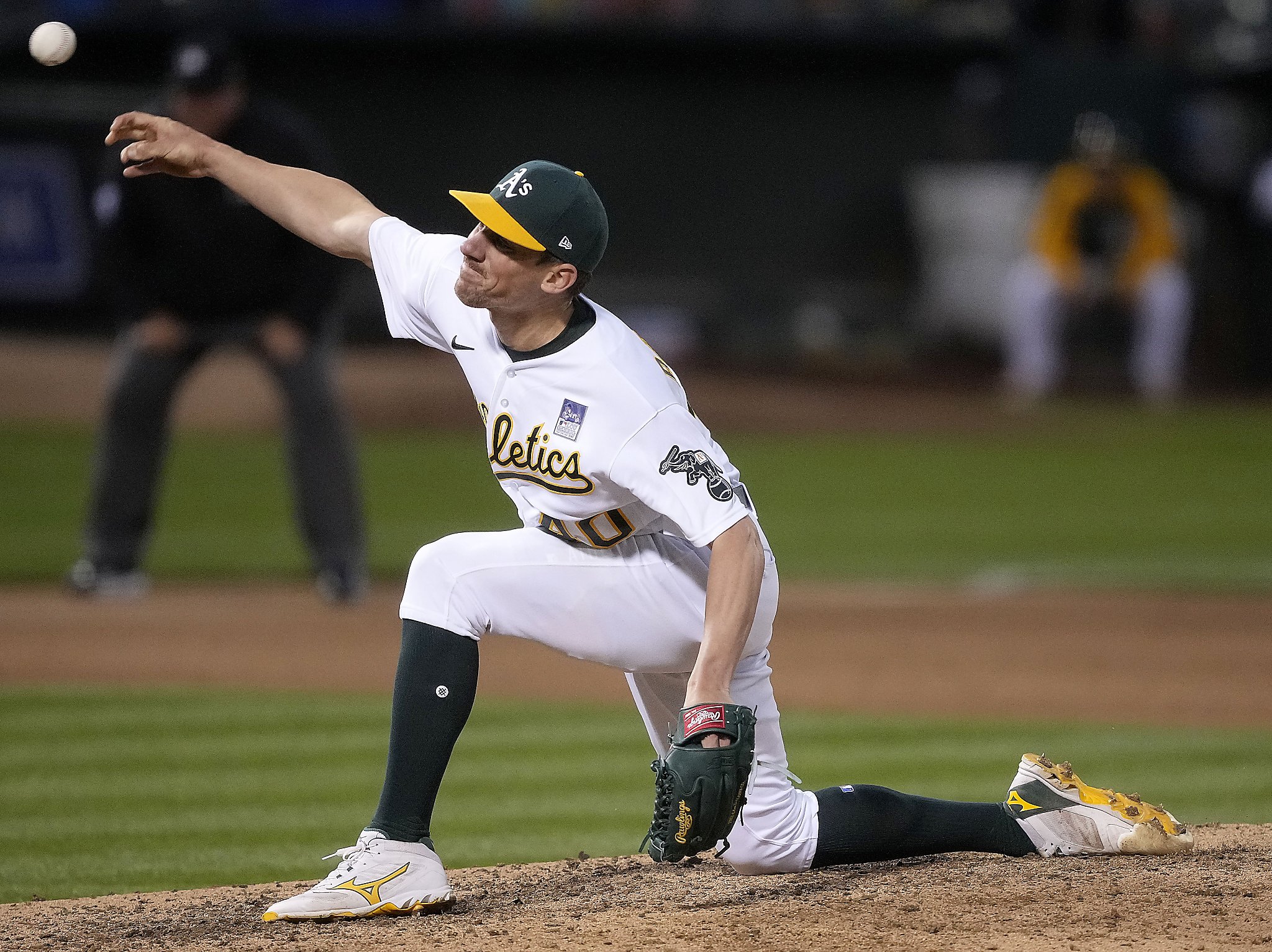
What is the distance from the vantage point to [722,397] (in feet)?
52.2

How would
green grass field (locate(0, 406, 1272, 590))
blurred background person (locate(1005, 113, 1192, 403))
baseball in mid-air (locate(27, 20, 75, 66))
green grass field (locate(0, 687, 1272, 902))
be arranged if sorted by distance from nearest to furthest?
baseball in mid-air (locate(27, 20, 75, 66))
green grass field (locate(0, 687, 1272, 902))
green grass field (locate(0, 406, 1272, 590))
blurred background person (locate(1005, 113, 1192, 403))

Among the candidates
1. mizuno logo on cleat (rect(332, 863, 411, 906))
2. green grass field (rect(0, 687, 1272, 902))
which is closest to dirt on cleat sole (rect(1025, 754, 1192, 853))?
green grass field (rect(0, 687, 1272, 902))

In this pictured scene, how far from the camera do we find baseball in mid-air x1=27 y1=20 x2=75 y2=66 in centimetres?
421

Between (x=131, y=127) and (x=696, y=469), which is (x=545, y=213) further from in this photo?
(x=131, y=127)

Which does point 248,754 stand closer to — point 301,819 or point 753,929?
point 301,819

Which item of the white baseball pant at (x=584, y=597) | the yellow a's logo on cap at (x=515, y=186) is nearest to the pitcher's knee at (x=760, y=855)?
the white baseball pant at (x=584, y=597)

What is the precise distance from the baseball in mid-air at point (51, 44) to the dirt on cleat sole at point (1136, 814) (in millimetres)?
2841

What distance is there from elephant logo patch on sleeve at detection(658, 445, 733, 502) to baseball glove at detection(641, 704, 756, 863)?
388 millimetres

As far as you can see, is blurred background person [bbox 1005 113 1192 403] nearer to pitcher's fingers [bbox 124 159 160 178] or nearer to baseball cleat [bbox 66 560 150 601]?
baseball cleat [bbox 66 560 150 601]

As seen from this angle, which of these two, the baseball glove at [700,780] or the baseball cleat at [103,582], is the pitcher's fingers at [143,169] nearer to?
the baseball glove at [700,780]

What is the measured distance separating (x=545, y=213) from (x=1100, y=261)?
13378 mm

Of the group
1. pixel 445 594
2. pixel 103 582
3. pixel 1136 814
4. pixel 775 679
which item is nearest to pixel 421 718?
pixel 445 594

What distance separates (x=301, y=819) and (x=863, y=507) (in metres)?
8.15

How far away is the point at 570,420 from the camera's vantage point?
3.31 m
